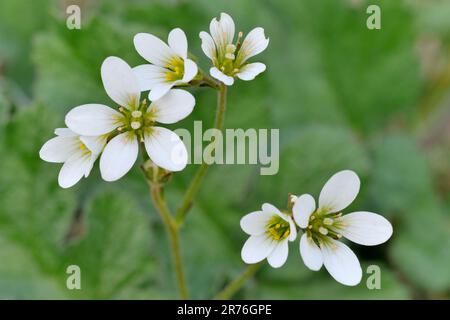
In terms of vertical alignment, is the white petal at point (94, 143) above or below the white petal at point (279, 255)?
above

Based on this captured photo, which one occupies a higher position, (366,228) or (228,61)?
(228,61)

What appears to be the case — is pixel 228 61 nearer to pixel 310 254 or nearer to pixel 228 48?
pixel 228 48

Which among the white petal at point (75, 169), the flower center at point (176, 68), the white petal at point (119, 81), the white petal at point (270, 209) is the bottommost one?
the white petal at point (270, 209)

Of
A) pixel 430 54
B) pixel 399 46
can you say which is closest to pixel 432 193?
pixel 399 46

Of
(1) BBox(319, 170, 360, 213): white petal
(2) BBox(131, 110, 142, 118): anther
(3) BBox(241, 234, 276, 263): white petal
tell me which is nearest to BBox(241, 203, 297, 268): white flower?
(3) BBox(241, 234, 276, 263): white petal

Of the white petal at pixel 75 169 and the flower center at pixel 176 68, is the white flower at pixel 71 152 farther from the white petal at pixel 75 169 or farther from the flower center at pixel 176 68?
the flower center at pixel 176 68

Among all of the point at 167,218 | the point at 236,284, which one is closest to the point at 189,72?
the point at 167,218

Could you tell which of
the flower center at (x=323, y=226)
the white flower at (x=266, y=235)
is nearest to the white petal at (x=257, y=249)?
the white flower at (x=266, y=235)
